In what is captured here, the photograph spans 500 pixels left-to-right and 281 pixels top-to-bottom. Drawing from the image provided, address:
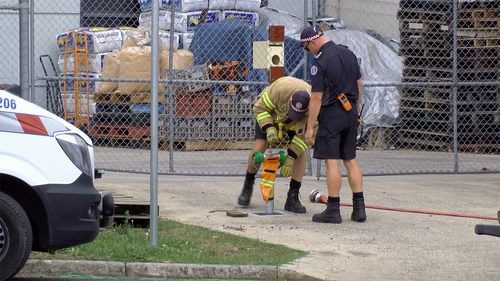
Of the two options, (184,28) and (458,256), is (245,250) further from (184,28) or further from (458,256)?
(184,28)

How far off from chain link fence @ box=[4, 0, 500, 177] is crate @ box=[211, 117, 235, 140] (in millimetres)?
21

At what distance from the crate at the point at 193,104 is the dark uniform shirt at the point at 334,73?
24.3 feet

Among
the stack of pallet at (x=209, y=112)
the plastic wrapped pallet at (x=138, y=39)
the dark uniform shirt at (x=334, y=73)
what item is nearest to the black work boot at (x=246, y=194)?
the dark uniform shirt at (x=334, y=73)

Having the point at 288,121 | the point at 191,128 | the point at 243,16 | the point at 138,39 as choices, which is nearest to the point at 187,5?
the point at 243,16

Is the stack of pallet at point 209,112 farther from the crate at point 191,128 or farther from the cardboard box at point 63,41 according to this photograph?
the cardboard box at point 63,41

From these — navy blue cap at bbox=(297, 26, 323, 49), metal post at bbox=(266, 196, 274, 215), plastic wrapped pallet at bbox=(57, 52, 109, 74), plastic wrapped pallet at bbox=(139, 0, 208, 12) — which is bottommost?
metal post at bbox=(266, 196, 274, 215)

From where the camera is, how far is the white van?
17.2 ft

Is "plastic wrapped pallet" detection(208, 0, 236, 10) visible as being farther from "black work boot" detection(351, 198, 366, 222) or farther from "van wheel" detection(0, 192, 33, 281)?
"van wheel" detection(0, 192, 33, 281)

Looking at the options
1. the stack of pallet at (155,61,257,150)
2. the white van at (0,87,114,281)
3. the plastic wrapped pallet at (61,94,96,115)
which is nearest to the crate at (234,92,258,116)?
the stack of pallet at (155,61,257,150)

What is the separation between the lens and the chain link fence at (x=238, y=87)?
14711 mm

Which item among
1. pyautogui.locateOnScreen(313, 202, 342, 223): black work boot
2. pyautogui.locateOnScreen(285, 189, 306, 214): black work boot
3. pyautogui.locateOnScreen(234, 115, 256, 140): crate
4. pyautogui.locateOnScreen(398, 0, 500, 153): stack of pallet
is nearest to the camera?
pyautogui.locateOnScreen(313, 202, 342, 223): black work boot

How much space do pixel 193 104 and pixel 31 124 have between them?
10.1 metres

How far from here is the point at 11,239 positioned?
527 cm

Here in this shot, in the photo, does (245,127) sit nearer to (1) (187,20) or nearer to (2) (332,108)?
(1) (187,20)
